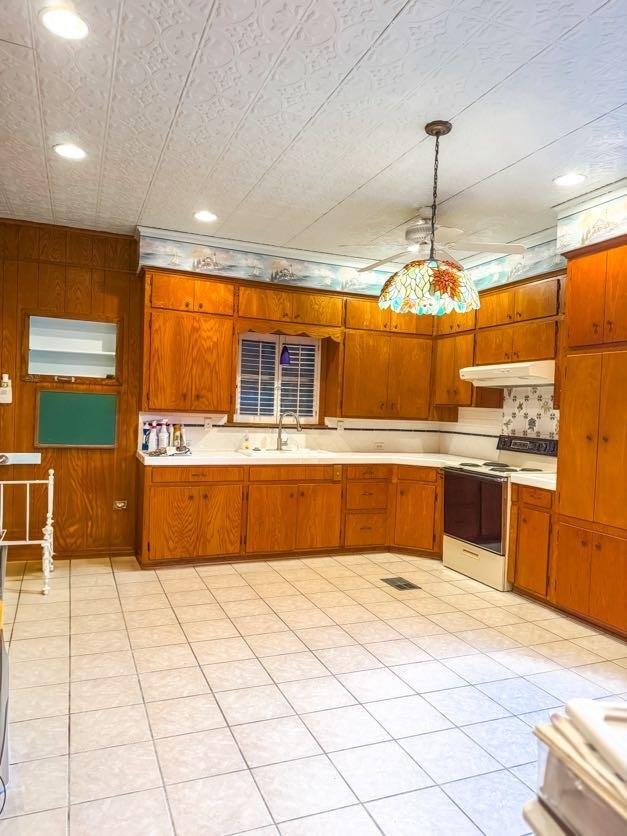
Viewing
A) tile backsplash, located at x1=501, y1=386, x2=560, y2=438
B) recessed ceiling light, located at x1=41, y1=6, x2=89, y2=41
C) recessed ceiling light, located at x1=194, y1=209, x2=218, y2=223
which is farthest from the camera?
tile backsplash, located at x1=501, y1=386, x2=560, y2=438

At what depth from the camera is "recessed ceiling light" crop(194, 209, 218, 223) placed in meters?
4.25

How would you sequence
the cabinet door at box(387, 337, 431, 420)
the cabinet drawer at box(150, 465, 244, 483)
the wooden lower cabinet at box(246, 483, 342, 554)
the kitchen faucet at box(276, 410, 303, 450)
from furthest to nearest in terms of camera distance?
the cabinet door at box(387, 337, 431, 420)
the kitchen faucet at box(276, 410, 303, 450)
the wooden lower cabinet at box(246, 483, 342, 554)
the cabinet drawer at box(150, 465, 244, 483)

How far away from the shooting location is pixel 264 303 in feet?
16.9

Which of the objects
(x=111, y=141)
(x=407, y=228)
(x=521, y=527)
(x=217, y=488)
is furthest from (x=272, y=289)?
(x=521, y=527)

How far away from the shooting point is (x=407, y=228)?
4348 mm

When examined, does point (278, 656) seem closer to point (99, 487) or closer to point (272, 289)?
point (99, 487)

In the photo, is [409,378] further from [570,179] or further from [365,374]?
[570,179]

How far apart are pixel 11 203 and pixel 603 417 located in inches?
175

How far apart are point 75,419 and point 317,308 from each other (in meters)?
2.41

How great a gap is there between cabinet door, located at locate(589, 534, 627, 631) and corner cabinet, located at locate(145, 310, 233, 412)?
3.14 meters

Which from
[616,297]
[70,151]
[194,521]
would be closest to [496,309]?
[616,297]

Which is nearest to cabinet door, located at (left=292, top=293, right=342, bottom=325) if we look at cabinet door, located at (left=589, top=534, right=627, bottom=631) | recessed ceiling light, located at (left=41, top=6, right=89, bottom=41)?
cabinet door, located at (left=589, top=534, right=627, bottom=631)

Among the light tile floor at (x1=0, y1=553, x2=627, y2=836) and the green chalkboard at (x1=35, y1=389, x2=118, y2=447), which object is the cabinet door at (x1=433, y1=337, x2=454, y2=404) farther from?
the green chalkboard at (x1=35, y1=389, x2=118, y2=447)

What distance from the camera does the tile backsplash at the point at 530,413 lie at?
4.68 m
